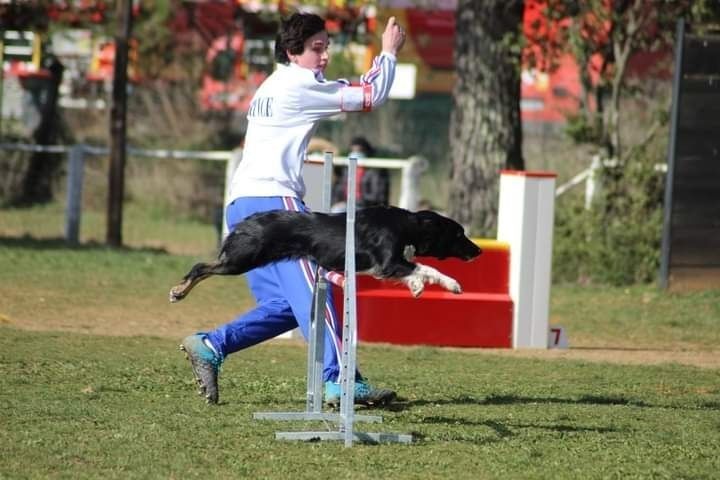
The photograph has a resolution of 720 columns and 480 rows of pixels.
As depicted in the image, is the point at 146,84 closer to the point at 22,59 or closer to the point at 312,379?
the point at 22,59

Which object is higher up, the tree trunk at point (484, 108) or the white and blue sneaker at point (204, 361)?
the tree trunk at point (484, 108)

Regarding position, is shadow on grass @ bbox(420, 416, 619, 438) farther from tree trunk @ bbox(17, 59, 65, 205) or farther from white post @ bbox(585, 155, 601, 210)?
tree trunk @ bbox(17, 59, 65, 205)

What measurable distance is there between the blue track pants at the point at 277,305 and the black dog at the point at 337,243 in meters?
0.17

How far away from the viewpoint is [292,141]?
6883mm

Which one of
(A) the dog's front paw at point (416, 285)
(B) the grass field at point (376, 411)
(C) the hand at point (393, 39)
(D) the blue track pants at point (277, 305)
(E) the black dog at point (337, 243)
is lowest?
(B) the grass field at point (376, 411)

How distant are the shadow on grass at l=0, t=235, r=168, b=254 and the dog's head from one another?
37.9 ft

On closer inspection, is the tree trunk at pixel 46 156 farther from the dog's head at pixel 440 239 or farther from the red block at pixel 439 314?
the dog's head at pixel 440 239

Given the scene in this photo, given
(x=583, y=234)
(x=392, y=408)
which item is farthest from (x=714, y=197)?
(x=392, y=408)

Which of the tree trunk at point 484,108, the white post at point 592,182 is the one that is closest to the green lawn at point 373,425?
the tree trunk at point 484,108

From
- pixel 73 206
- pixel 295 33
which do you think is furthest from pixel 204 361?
pixel 73 206

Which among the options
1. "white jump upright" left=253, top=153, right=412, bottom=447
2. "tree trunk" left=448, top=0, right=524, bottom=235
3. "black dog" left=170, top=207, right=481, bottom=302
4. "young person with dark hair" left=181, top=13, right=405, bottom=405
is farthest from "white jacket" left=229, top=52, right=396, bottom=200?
"tree trunk" left=448, top=0, right=524, bottom=235

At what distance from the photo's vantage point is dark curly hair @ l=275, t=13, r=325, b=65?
6910 millimetres

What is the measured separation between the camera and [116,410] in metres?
6.93

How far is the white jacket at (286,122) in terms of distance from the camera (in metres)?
6.76
